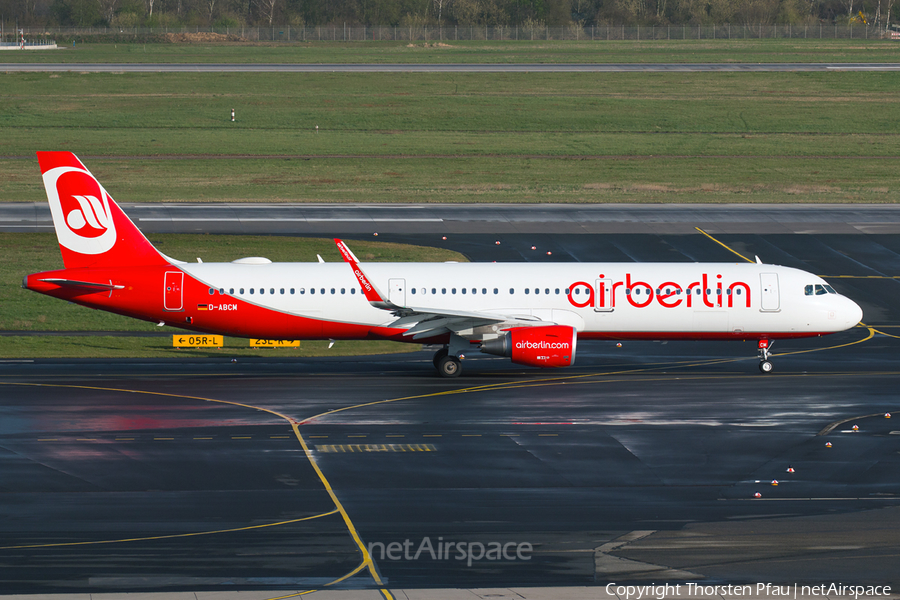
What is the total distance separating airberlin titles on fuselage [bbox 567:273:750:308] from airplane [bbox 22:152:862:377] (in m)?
0.04

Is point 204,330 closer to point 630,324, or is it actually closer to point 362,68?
point 630,324

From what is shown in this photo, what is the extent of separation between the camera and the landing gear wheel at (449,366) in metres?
41.1

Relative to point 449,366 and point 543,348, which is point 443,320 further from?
point 543,348

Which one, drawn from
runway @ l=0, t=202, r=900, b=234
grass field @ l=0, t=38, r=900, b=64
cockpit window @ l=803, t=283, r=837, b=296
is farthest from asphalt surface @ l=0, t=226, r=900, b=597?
grass field @ l=0, t=38, r=900, b=64

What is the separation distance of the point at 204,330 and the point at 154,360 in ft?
12.9

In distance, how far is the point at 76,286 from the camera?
40281mm

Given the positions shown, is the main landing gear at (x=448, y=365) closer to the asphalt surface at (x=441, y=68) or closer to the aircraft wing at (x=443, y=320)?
the aircraft wing at (x=443, y=320)

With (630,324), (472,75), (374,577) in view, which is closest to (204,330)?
(630,324)

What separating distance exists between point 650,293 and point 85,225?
2182cm

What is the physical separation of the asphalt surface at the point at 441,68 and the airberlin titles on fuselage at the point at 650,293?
3839 inches

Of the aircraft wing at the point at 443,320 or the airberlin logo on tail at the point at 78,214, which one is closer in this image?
the aircraft wing at the point at 443,320

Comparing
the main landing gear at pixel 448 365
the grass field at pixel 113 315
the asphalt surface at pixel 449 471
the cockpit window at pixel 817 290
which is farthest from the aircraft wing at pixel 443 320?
the cockpit window at pixel 817 290

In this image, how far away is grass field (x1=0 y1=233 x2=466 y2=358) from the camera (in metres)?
45.8
